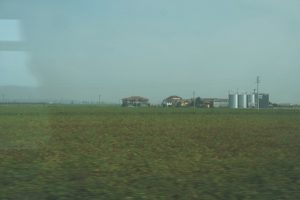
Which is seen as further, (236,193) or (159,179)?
(159,179)

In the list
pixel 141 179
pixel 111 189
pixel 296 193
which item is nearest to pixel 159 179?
pixel 141 179

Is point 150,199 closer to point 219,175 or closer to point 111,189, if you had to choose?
point 111,189

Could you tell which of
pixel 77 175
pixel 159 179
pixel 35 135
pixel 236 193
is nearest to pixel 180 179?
pixel 159 179

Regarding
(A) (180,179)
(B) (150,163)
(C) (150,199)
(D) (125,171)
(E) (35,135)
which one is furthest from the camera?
(E) (35,135)

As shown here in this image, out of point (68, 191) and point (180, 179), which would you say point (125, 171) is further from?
point (68, 191)

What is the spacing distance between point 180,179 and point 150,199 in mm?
1047

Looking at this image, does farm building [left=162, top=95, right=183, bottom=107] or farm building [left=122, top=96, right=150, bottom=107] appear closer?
farm building [left=122, top=96, right=150, bottom=107]

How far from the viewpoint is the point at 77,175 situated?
7836 millimetres

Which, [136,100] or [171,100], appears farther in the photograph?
[171,100]

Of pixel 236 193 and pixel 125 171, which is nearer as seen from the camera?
pixel 236 193

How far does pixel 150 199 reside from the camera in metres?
6.62

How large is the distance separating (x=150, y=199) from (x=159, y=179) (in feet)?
3.18

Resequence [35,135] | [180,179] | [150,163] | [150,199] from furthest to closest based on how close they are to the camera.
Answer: [35,135], [150,163], [180,179], [150,199]

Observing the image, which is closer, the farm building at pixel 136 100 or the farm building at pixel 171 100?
the farm building at pixel 136 100
